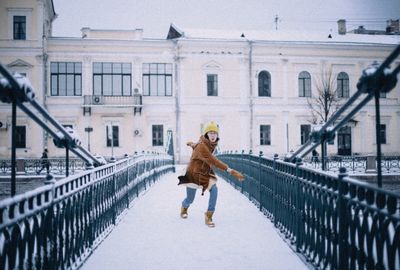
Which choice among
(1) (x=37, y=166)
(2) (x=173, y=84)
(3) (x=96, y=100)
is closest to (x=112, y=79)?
(3) (x=96, y=100)

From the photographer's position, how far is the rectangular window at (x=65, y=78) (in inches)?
1235

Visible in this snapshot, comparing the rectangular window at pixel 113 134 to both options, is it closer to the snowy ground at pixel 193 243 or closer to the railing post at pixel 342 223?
the snowy ground at pixel 193 243

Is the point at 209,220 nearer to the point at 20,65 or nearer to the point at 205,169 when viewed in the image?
the point at 205,169

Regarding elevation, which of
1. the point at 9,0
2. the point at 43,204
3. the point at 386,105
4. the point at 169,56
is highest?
the point at 9,0

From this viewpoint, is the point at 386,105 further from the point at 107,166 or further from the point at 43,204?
the point at 43,204

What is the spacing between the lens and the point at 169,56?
32188 millimetres

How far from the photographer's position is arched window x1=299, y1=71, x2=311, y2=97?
34.7 metres

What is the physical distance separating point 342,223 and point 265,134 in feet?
99.5

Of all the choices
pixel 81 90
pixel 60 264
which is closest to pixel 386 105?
pixel 81 90

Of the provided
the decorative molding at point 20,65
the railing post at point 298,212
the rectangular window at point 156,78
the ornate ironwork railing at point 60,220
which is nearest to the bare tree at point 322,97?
the rectangular window at point 156,78

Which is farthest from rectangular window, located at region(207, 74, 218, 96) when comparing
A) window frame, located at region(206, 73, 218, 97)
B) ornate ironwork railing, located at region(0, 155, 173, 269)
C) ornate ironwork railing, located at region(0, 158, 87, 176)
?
ornate ironwork railing, located at region(0, 155, 173, 269)

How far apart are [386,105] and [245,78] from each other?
42.6 feet

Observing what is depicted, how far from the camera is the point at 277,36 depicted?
119 ft

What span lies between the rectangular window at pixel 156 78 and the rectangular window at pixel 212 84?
10.3ft
